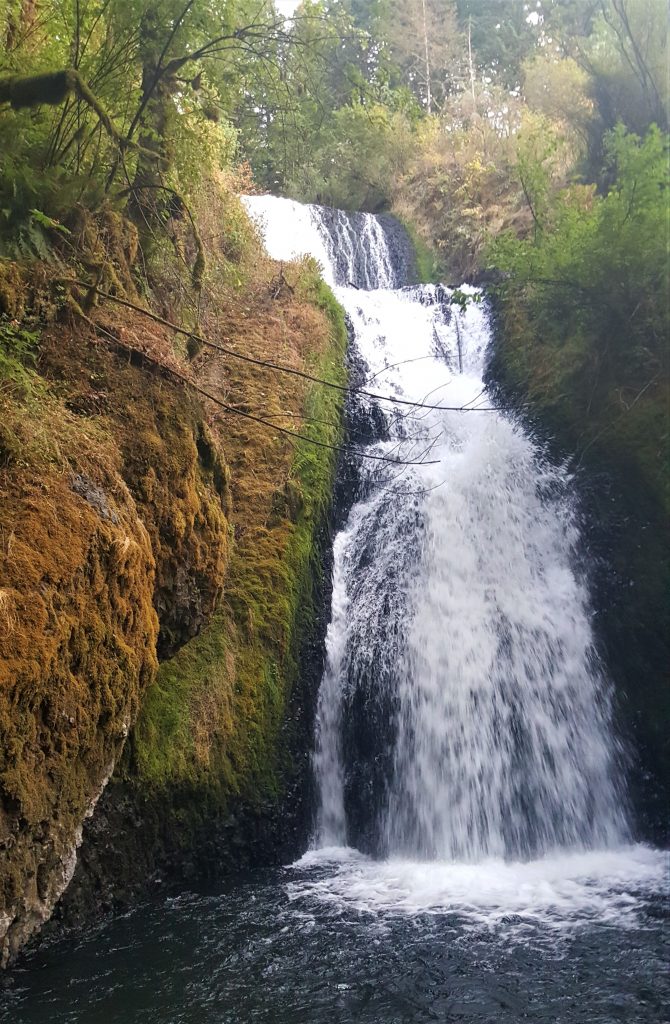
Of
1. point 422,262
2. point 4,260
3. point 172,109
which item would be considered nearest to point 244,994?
point 4,260

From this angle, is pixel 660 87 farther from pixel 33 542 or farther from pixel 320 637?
pixel 33 542

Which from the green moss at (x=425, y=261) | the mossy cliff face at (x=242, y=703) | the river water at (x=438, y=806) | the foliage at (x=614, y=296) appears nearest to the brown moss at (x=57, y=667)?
the river water at (x=438, y=806)

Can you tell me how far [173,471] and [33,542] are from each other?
174 cm

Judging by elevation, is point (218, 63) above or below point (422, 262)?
below

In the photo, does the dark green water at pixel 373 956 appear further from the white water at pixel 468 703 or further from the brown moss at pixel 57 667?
the brown moss at pixel 57 667

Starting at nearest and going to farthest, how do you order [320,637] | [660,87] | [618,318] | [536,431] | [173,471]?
[173,471] < [320,637] < [618,318] < [536,431] < [660,87]

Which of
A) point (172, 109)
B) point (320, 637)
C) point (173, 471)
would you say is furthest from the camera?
point (320, 637)

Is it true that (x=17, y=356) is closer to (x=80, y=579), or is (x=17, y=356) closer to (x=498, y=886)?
(x=80, y=579)

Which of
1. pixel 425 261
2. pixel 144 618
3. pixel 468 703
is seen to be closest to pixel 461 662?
pixel 468 703

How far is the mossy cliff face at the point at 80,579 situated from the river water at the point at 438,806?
3.65ft

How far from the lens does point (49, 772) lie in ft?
14.4

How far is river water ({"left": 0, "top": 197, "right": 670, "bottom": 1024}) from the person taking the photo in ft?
14.7

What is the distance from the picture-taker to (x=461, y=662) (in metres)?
8.02

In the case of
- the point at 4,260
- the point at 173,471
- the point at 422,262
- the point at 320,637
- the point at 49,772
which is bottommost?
the point at 49,772
